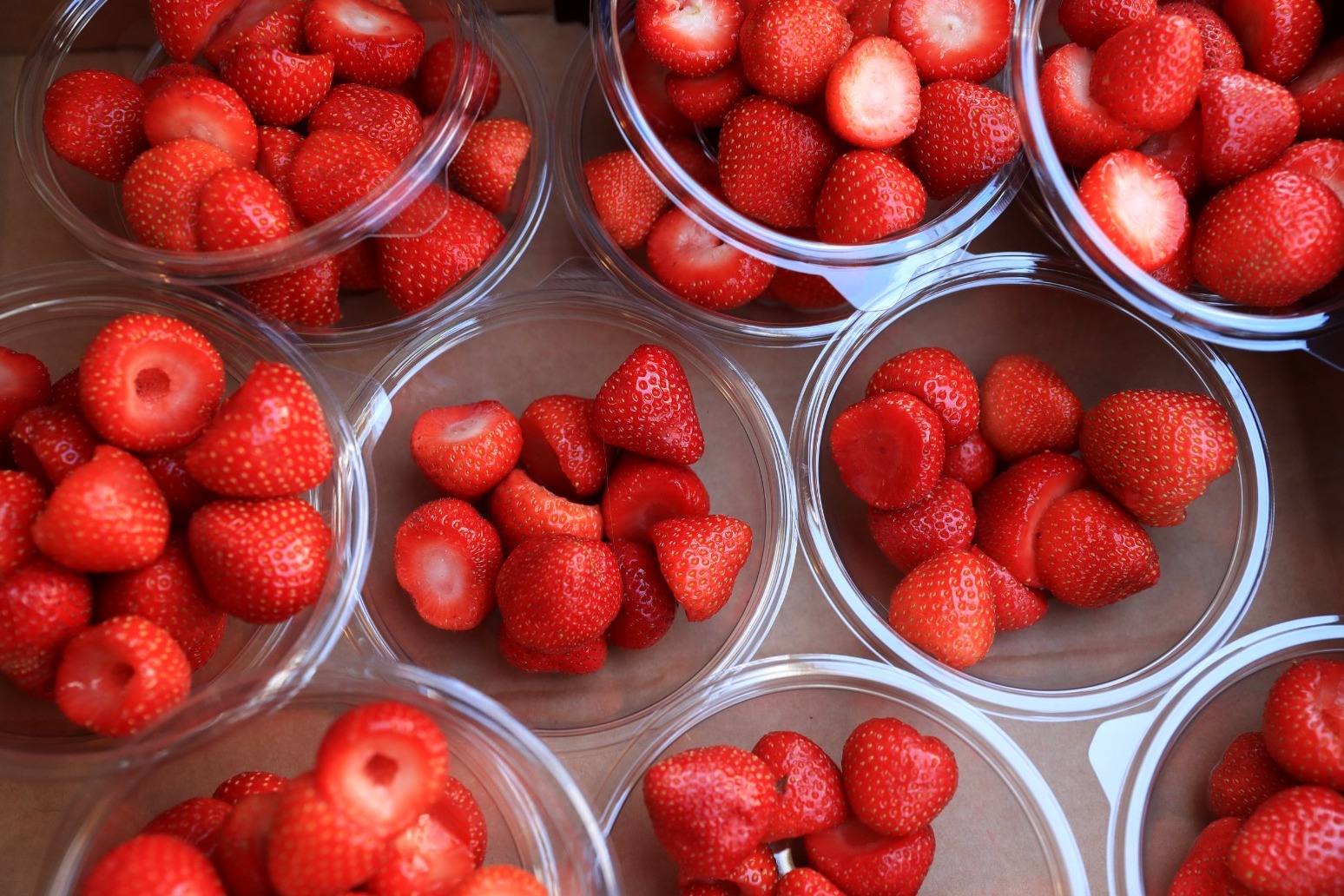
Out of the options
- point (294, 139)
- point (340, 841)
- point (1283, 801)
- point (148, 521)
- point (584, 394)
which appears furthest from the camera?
Answer: point (584, 394)

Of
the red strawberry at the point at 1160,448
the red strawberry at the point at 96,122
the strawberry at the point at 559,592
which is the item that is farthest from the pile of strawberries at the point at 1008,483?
the red strawberry at the point at 96,122

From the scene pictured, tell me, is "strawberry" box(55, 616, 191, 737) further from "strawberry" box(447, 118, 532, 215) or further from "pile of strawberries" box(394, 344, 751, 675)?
"strawberry" box(447, 118, 532, 215)

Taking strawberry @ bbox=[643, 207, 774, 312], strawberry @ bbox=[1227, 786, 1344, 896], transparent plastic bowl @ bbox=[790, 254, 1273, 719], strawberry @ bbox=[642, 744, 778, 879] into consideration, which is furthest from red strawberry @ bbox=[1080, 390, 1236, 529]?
strawberry @ bbox=[642, 744, 778, 879]

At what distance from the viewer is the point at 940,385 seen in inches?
47.1

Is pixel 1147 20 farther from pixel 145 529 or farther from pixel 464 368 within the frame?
pixel 145 529

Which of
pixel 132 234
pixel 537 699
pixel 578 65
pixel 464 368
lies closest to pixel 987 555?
pixel 537 699

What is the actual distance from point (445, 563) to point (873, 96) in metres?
0.67

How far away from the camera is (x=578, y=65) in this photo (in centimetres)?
134

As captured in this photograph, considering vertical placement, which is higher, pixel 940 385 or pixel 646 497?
pixel 940 385

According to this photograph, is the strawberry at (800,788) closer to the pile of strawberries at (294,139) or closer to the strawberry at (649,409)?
the strawberry at (649,409)

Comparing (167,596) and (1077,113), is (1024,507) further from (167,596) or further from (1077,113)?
(167,596)

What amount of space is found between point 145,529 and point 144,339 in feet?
0.56

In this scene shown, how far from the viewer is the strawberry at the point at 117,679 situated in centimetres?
89

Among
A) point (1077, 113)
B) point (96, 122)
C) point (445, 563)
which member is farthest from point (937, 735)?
point (96, 122)
